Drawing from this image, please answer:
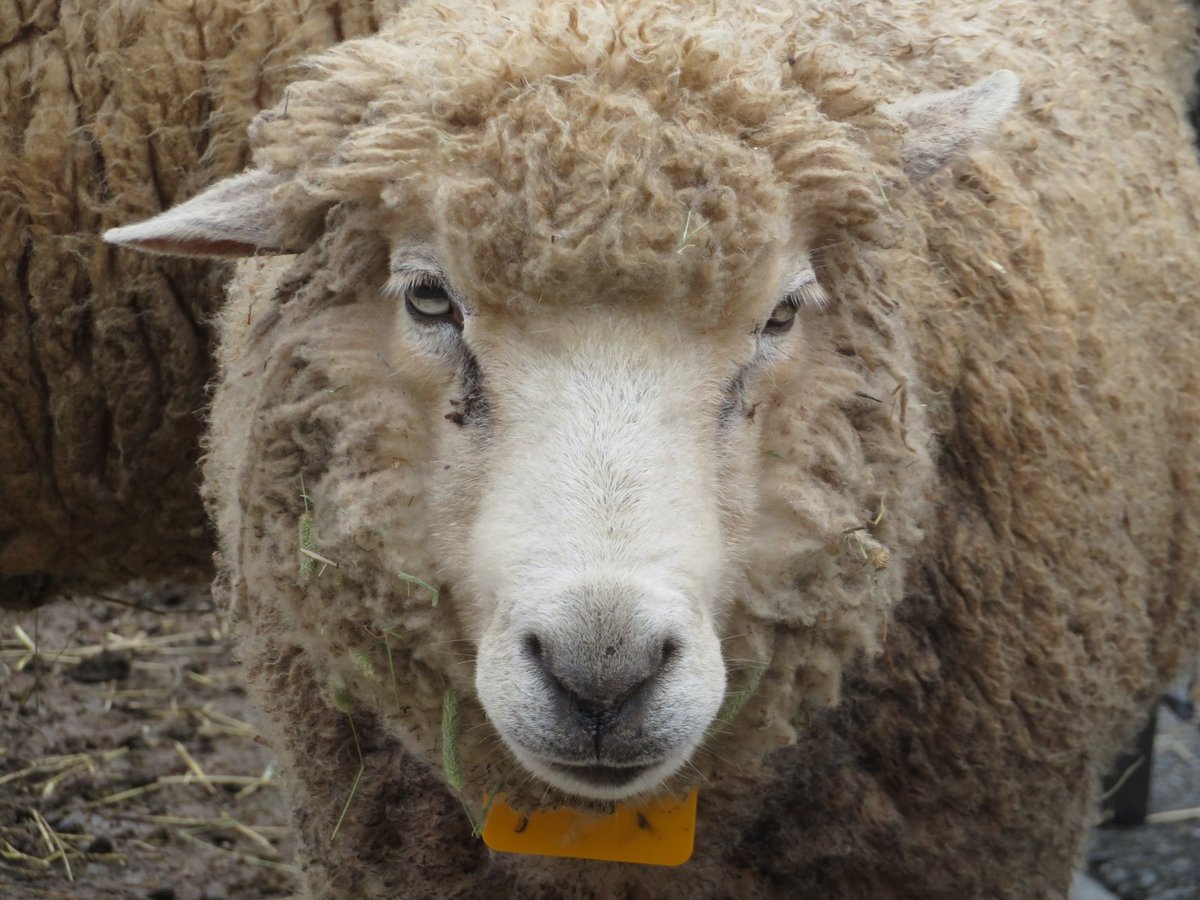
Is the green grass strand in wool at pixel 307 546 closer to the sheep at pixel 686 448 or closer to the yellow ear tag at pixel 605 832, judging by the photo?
the sheep at pixel 686 448

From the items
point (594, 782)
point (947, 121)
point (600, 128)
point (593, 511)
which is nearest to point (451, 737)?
point (594, 782)

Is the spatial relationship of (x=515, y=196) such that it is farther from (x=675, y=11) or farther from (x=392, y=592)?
(x=392, y=592)

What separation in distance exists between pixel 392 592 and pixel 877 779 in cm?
110

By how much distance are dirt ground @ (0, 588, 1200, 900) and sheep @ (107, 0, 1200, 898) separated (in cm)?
194

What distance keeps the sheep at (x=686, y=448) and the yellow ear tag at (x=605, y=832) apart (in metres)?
0.09

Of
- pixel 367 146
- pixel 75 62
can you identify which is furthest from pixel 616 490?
pixel 75 62

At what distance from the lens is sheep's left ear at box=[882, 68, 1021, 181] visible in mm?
2895

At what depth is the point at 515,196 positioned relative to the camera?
2.51 meters

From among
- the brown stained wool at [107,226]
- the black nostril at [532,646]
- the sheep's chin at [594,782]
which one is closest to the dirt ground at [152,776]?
the brown stained wool at [107,226]

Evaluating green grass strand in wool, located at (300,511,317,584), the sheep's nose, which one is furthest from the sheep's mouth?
green grass strand in wool, located at (300,511,317,584)

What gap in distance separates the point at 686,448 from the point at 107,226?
2.41 m

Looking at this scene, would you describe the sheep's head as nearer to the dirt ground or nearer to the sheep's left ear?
the sheep's left ear

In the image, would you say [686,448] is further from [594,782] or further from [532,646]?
[594,782]

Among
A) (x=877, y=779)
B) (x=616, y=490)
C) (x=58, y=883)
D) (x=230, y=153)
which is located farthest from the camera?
(x=58, y=883)
